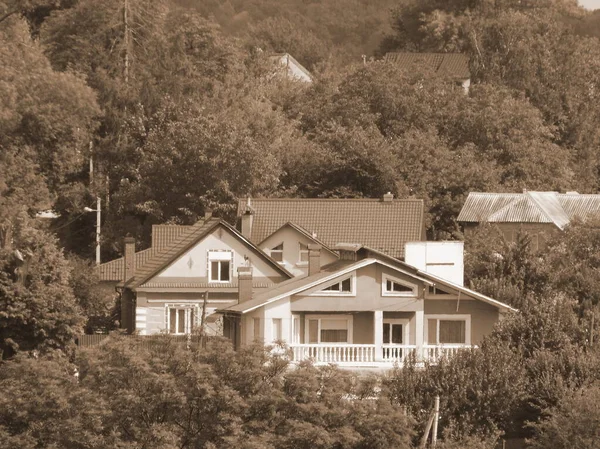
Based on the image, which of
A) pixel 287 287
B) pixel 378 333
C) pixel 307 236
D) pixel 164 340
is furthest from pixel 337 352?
pixel 307 236

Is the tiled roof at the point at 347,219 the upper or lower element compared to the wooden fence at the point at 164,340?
upper

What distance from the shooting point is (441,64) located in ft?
261

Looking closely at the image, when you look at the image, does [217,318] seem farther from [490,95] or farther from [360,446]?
[490,95]

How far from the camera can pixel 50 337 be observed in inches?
1494

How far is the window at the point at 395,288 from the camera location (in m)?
39.8

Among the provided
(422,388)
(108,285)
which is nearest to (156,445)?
(422,388)

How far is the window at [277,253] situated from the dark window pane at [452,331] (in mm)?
9312

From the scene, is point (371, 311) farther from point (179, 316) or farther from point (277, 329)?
point (179, 316)

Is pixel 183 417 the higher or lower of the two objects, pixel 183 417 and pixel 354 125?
the lower

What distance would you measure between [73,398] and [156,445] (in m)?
2.28

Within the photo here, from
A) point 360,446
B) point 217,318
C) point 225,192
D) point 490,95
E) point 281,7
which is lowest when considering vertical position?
point 360,446

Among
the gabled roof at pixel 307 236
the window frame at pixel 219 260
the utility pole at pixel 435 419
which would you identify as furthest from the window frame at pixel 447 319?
the window frame at pixel 219 260

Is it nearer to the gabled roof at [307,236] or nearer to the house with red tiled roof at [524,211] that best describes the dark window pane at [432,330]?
the gabled roof at [307,236]

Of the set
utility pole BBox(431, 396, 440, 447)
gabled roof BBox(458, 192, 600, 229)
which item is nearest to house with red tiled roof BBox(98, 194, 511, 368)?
utility pole BBox(431, 396, 440, 447)
